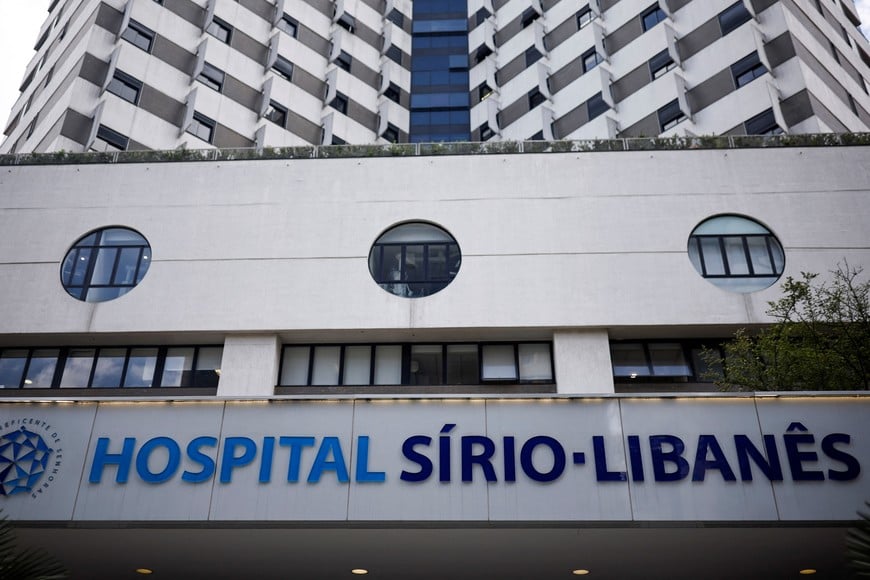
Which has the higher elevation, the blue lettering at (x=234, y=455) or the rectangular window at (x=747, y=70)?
the rectangular window at (x=747, y=70)

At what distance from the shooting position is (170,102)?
29266mm

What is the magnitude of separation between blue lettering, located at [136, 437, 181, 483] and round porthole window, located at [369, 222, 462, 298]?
6.81 meters

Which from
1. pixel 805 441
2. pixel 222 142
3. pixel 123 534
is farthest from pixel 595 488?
pixel 222 142

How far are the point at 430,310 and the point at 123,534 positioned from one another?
27.3 ft

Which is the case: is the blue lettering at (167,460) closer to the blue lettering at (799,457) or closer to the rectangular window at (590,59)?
the blue lettering at (799,457)

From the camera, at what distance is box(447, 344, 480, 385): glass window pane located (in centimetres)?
1728

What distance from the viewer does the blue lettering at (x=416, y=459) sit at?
12.1 metres

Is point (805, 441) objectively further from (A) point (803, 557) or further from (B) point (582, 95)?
(B) point (582, 95)

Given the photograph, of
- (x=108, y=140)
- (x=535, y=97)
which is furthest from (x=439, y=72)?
(x=108, y=140)

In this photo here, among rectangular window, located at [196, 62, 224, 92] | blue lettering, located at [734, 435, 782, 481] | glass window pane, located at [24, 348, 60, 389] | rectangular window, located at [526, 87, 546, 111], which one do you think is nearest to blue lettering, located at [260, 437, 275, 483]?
blue lettering, located at [734, 435, 782, 481]

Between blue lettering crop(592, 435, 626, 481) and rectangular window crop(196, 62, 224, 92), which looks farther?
rectangular window crop(196, 62, 224, 92)

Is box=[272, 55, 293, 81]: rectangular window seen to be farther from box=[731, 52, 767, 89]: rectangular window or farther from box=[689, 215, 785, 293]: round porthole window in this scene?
box=[689, 215, 785, 293]: round porthole window

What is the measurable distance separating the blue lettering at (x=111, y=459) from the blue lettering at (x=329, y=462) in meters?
3.39

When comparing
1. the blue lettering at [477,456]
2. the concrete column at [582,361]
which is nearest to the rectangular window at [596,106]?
the concrete column at [582,361]
